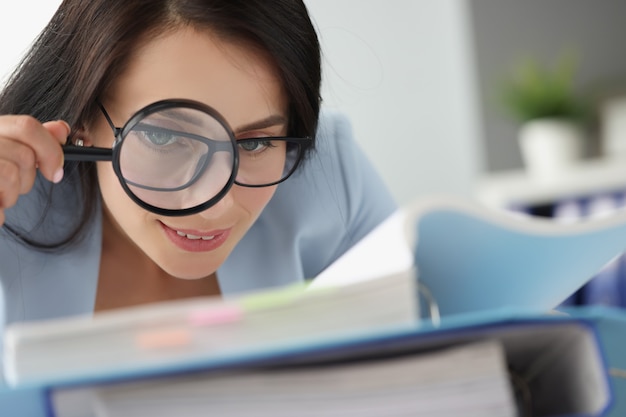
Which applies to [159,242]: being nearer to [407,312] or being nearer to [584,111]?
[407,312]

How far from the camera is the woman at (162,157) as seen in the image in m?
0.86

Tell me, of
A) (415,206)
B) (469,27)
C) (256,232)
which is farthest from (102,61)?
(469,27)

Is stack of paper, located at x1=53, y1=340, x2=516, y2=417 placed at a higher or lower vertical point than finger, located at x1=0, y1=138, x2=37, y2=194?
lower

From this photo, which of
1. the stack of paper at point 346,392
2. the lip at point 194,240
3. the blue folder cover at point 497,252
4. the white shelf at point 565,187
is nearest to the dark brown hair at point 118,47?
the lip at point 194,240

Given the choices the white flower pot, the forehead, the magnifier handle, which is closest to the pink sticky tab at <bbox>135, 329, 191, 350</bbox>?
the magnifier handle

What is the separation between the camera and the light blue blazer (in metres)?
1.18

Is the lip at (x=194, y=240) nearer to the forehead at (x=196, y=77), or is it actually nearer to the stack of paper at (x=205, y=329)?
the forehead at (x=196, y=77)

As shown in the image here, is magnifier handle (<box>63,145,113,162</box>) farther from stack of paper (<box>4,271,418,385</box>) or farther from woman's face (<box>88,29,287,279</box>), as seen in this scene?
stack of paper (<box>4,271,418,385</box>)

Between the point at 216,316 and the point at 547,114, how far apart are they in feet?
10.7

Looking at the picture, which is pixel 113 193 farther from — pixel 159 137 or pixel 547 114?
pixel 547 114

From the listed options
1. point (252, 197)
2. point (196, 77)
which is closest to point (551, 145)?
point (252, 197)

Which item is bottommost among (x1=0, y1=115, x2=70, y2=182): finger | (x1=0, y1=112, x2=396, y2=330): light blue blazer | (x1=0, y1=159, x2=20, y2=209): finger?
(x1=0, y1=112, x2=396, y2=330): light blue blazer

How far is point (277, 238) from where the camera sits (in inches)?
52.9

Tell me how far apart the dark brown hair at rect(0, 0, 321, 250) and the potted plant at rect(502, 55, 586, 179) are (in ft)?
7.84
